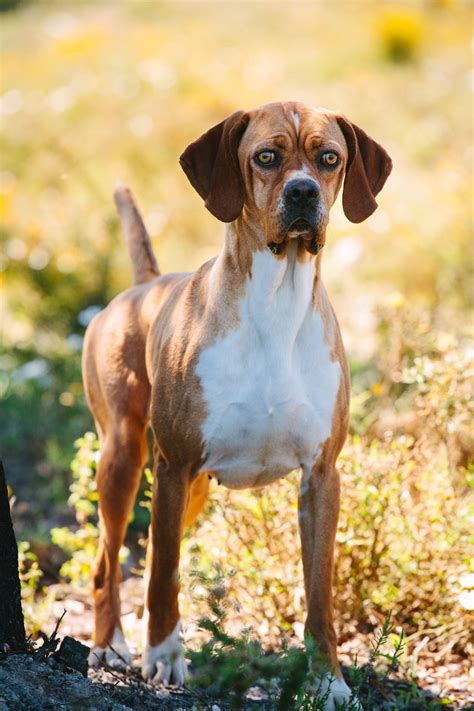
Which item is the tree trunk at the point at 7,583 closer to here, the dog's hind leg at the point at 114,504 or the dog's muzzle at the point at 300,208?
the dog's hind leg at the point at 114,504

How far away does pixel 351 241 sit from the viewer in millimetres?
8406

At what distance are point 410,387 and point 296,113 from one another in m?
2.74

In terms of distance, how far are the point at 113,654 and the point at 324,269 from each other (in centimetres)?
466

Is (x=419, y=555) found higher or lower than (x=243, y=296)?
lower

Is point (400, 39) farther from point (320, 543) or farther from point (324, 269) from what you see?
point (320, 543)

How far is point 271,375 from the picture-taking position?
3324mm

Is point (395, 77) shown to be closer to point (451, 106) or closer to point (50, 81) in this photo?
point (451, 106)

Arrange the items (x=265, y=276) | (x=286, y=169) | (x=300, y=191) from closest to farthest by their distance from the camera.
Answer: (x=300, y=191), (x=286, y=169), (x=265, y=276)

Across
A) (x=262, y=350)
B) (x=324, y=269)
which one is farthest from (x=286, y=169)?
(x=324, y=269)

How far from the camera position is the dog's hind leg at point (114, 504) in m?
3.99

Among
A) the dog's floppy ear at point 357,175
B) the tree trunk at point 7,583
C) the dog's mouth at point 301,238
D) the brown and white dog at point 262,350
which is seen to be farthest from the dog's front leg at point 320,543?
the tree trunk at point 7,583

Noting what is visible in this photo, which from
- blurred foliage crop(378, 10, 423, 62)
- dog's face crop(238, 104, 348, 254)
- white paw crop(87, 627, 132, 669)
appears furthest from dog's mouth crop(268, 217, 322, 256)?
blurred foliage crop(378, 10, 423, 62)

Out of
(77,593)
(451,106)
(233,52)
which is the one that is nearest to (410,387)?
(77,593)

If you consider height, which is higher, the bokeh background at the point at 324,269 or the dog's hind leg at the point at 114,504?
the bokeh background at the point at 324,269
